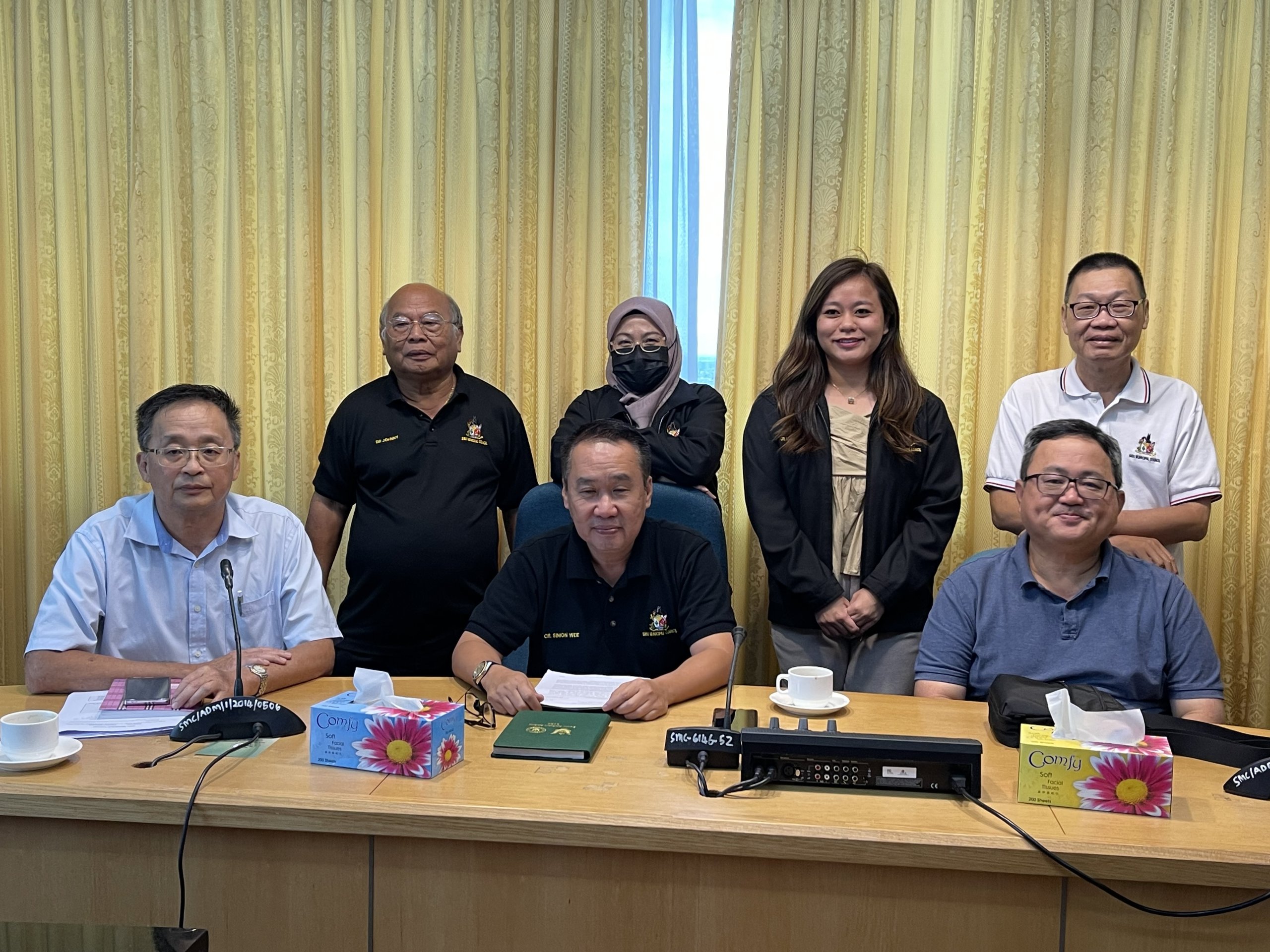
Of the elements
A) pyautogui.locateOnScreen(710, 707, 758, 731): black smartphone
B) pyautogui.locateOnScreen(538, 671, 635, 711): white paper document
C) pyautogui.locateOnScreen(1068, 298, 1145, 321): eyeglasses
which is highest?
pyautogui.locateOnScreen(1068, 298, 1145, 321): eyeglasses

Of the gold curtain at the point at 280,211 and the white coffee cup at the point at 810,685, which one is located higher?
the gold curtain at the point at 280,211

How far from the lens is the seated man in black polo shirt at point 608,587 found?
2.16 m

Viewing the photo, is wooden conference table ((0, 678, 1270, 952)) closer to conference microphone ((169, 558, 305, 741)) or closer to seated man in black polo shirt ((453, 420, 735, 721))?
conference microphone ((169, 558, 305, 741))

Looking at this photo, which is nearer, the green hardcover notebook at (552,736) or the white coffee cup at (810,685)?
the green hardcover notebook at (552,736)

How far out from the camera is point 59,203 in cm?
362

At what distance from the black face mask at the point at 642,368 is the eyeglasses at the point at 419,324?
0.50 metres

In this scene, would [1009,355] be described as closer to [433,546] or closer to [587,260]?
[587,260]

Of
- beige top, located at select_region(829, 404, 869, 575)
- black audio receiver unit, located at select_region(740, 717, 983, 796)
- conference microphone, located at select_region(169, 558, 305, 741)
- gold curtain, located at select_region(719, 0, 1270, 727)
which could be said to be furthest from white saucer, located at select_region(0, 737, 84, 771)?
gold curtain, located at select_region(719, 0, 1270, 727)

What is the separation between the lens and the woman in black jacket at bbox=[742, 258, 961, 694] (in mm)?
2520

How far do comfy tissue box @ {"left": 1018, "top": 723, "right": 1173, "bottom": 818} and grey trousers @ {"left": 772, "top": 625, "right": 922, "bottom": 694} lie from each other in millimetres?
1036

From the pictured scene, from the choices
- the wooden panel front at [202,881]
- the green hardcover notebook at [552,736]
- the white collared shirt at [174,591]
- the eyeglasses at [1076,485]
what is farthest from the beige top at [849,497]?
the wooden panel front at [202,881]

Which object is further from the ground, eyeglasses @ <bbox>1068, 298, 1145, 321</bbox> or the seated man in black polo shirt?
eyeglasses @ <bbox>1068, 298, 1145, 321</bbox>

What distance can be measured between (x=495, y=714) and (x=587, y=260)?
1959 millimetres

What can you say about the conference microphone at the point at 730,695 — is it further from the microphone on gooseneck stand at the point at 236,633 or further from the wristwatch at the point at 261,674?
the wristwatch at the point at 261,674
